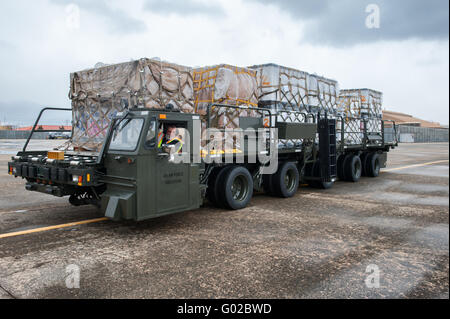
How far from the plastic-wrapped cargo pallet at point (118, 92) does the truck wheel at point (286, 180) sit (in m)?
3.17

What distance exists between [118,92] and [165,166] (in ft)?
6.32

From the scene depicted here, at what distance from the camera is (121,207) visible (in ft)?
19.0

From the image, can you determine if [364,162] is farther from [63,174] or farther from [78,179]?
[63,174]

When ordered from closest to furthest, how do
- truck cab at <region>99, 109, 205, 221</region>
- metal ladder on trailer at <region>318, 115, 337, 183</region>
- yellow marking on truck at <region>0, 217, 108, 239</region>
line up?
truck cab at <region>99, 109, 205, 221</region>, yellow marking on truck at <region>0, 217, 108, 239</region>, metal ladder on trailer at <region>318, 115, 337, 183</region>

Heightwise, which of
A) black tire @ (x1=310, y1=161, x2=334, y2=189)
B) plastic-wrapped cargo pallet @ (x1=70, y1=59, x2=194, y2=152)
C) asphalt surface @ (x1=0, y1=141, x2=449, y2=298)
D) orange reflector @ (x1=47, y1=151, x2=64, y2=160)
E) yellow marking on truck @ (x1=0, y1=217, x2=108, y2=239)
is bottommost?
asphalt surface @ (x1=0, y1=141, x2=449, y2=298)

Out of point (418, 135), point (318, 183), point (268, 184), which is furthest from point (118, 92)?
point (418, 135)

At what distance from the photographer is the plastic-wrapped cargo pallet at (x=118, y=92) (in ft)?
22.6

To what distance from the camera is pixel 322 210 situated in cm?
839

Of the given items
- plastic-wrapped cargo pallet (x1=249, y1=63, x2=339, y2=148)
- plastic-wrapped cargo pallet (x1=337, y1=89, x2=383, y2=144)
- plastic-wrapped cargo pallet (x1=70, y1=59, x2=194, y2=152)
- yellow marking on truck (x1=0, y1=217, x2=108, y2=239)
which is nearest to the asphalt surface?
yellow marking on truck (x1=0, y1=217, x2=108, y2=239)

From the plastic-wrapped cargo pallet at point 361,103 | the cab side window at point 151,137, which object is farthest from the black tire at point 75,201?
the plastic-wrapped cargo pallet at point 361,103

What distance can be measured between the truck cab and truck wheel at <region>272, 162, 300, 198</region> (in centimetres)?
352

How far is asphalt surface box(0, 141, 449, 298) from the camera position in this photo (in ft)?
13.5

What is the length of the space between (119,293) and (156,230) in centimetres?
252

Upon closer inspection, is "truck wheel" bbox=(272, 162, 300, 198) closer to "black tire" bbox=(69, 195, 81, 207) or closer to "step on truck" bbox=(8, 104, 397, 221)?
"step on truck" bbox=(8, 104, 397, 221)
